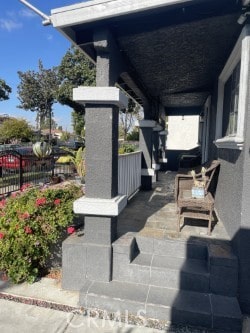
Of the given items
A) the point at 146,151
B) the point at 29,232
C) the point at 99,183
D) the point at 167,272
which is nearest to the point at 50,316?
the point at 29,232

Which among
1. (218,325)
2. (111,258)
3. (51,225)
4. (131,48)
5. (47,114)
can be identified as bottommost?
(218,325)

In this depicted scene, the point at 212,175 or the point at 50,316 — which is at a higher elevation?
the point at 212,175

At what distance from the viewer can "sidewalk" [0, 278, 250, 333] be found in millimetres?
2535

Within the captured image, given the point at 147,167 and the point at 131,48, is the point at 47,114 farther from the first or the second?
the point at 131,48

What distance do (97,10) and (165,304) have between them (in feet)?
10.0

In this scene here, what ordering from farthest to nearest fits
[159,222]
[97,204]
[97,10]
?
1. [159,222]
2. [97,204]
3. [97,10]

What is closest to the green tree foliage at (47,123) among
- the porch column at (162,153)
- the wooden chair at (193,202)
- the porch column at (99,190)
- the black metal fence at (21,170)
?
the porch column at (162,153)

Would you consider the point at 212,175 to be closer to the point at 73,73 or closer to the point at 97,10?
the point at 97,10

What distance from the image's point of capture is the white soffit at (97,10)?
2.55 m

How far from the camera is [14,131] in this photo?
3266 centimetres

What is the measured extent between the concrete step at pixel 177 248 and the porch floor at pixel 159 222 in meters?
0.11

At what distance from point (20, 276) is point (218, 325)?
2276mm

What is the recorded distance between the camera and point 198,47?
145 inches

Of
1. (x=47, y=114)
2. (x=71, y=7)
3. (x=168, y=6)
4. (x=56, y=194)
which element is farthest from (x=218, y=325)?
(x=47, y=114)
